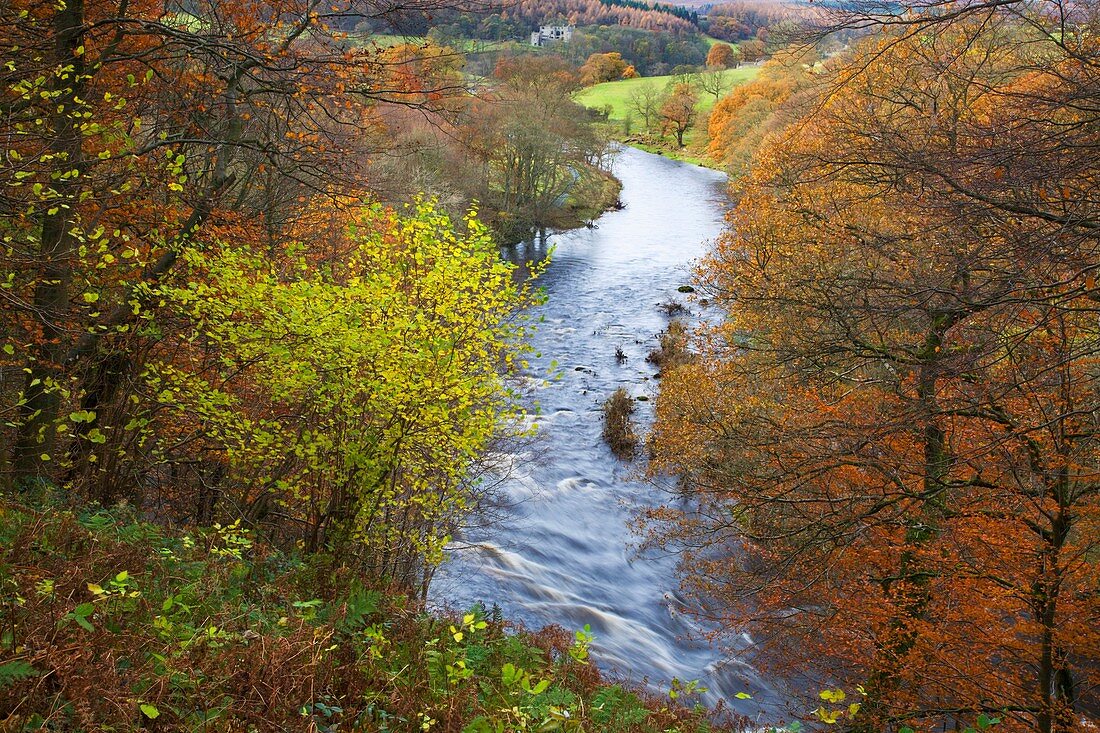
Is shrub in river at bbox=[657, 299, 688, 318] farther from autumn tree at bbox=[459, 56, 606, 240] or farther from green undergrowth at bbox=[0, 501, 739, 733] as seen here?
green undergrowth at bbox=[0, 501, 739, 733]

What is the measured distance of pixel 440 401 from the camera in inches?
302

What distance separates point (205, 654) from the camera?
4129mm

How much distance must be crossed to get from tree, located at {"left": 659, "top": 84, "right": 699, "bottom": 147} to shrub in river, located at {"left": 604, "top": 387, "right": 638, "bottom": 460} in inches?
2497

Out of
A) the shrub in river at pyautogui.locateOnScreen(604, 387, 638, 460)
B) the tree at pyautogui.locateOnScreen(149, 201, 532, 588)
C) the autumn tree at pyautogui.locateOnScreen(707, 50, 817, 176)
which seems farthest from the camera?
the autumn tree at pyautogui.locateOnScreen(707, 50, 817, 176)

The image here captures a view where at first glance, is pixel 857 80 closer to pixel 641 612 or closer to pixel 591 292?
pixel 641 612

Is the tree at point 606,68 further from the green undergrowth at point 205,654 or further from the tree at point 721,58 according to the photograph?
the green undergrowth at point 205,654

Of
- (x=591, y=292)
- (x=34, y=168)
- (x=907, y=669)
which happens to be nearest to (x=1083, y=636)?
(x=907, y=669)

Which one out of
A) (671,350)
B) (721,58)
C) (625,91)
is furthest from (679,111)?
(671,350)

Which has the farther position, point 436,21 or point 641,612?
point 641,612

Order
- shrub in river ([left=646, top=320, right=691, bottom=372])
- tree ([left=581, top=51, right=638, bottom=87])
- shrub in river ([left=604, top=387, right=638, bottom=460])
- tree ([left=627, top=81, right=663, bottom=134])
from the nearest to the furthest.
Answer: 1. shrub in river ([left=604, top=387, right=638, bottom=460])
2. shrub in river ([left=646, top=320, right=691, bottom=372])
3. tree ([left=627, top=81, right=663, bottom=134])
4. tree ([left=581, top=51, right=638, bottom=87])

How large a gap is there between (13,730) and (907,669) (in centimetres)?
961

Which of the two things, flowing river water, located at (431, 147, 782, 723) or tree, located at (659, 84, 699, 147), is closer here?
flowing river water, located at (431, 147, 782, 723)

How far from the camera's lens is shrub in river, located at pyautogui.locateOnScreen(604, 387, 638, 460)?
835 inches

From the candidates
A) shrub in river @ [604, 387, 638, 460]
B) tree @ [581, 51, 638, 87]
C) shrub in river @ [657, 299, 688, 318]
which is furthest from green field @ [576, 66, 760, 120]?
shrub in river @ [604, 387, 638, 460]
